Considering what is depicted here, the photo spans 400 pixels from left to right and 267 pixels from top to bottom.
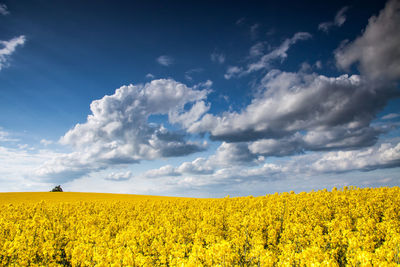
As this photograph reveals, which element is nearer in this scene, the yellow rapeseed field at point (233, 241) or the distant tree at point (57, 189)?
the yellow rapeseed field at point (233, 241)

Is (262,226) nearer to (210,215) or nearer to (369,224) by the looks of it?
(210,215)

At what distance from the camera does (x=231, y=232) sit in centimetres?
1302

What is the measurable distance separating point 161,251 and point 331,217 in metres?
12.0

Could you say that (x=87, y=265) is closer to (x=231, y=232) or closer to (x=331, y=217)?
(x=231, y=232)

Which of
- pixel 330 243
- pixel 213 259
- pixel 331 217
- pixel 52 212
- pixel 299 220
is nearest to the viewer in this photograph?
pixel 213 259

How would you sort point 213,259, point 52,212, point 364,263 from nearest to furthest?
point 364,263
point 213,259
point 52,212

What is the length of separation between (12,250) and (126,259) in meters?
6.33

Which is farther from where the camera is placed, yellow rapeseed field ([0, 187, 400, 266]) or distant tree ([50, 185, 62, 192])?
distant tree ([50, 185, 62, 192])

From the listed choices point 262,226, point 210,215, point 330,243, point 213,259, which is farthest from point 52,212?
point 330,243

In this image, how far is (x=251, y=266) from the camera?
26.2 ft

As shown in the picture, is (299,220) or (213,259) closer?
(213,259)

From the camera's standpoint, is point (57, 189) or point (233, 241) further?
point (57, 189)

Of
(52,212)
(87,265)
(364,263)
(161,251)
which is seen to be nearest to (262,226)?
(161,251)

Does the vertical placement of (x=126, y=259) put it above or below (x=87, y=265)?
above
